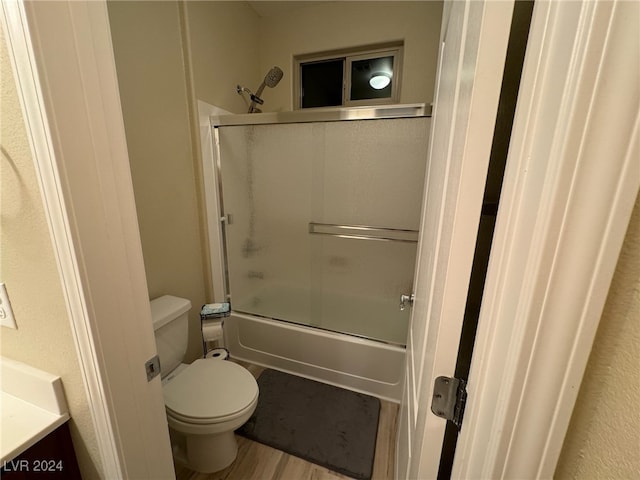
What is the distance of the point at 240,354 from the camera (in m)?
2.05

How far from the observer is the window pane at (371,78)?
85.0 inches

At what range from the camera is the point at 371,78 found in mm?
2223

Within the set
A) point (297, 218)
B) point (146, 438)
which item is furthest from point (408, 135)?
point (146, 438)

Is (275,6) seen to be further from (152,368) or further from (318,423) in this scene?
(318,423)

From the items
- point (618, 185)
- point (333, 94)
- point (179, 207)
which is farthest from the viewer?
point (333, 94)

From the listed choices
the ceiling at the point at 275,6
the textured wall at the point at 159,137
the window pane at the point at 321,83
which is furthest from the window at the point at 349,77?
the textured wall at the point at 159,137

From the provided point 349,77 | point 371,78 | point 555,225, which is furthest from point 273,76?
point 555,225

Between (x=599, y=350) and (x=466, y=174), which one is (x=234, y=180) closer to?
(x=466, y=174)

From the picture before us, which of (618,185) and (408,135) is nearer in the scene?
(618,185)

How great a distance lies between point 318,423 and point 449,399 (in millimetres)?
1284

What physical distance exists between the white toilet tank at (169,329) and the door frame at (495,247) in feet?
2.15

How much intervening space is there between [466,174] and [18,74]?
29.7 inches

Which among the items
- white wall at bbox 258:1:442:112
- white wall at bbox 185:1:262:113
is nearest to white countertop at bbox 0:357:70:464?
white wall at bbox 185:1:262:113

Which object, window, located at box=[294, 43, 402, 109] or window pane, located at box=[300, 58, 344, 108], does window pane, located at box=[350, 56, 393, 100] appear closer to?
window, located at box=[294, 43, 402, 109]
